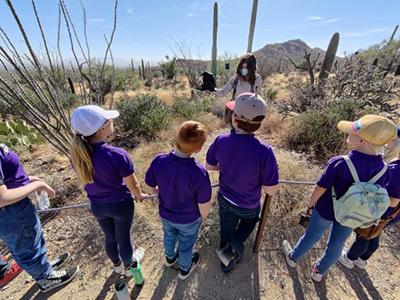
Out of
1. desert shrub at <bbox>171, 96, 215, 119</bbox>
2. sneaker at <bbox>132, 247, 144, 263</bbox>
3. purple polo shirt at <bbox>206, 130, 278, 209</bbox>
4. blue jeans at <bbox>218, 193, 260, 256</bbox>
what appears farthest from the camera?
desert shrub at <bbox>171, 96, 215, 119</bbox>

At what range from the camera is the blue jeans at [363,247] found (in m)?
1.89

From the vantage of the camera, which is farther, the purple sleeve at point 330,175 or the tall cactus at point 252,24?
the tall cactus at point 252,24

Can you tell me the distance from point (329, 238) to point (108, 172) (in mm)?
1635

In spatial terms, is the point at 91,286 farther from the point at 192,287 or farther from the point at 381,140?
the point at 381,140

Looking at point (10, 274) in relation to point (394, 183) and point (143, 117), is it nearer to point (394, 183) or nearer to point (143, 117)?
point (394, 183)

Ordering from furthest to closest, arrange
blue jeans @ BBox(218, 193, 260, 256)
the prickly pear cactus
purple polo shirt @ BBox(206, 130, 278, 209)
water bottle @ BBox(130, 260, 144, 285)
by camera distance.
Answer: the prickly pear cactus, water bottle @ BBox(130, 260, 144, 285), blue jeans @ BBox(218, 193, 260, 256), purple polo shirt @ BBox(206, 130, 278, 209)

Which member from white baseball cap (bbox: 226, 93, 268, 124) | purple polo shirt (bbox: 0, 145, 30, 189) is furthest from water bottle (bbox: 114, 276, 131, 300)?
white baseball cap (bbox: 226, 93, 268, 124)

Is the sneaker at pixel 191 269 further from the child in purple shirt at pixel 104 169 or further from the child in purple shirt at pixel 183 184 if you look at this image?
the child in purple shirt at pixel 104 169

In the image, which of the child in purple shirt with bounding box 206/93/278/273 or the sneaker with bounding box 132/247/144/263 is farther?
the sneaker with bounding box 132/247/144/263

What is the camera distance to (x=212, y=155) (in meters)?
1.76

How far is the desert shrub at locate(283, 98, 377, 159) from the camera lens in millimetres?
3820

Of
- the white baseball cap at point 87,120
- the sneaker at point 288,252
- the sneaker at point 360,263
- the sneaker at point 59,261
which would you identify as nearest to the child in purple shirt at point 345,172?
the sneaker at point 288,252

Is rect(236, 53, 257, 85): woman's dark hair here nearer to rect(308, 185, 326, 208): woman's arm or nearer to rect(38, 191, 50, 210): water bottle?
rect(308, 185, 326, 208): woman's arm

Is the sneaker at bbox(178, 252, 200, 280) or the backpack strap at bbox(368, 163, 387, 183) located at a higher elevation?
the backpack strap at bbox(368, 163, 387, 183)
